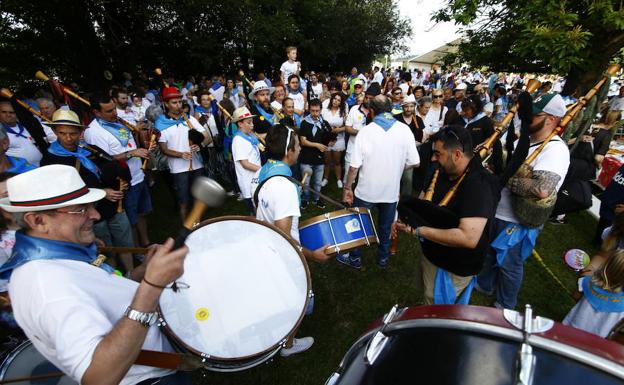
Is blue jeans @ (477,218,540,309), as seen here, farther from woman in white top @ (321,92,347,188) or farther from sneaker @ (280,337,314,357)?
woman in white top @ (321,92,347,188)

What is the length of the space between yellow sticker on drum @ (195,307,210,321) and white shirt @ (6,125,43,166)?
3739 millimetres

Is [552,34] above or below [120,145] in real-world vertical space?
above

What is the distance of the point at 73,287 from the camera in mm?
1434

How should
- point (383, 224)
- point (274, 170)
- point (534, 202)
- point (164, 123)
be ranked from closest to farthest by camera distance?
point (274, 170) → point (534, 202) → point (383, 224) → point (164, 123)

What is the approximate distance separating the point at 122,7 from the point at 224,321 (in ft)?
55.5

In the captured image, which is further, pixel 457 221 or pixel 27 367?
pixel 457 221

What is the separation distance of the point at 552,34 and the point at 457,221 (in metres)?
5.25

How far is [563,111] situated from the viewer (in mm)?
2969

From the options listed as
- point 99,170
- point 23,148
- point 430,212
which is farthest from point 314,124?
point 23,148

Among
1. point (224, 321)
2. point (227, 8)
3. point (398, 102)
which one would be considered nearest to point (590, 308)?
point (224, 321)

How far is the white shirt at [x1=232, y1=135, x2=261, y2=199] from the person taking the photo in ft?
14.6

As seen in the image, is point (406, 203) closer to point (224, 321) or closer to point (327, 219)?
point (327, 219)

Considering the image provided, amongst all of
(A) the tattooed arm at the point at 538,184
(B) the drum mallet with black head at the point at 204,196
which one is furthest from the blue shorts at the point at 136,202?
(A) the tattooed arm at the point at 538,184

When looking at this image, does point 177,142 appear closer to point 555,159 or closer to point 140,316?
point 140,316
